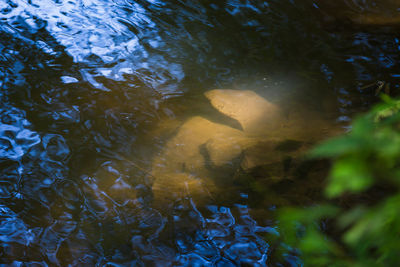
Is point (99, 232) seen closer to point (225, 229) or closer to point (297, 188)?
point (225, 229)

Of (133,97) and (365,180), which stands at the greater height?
(365,180)

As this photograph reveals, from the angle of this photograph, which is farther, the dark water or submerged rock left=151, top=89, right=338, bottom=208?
submerged rock left=151, top=89, right=338, bottom=208

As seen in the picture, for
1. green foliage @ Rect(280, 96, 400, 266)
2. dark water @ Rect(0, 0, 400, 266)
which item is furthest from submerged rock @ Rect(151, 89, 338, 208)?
green foliage @ Rect(280, 96, 400, 266)

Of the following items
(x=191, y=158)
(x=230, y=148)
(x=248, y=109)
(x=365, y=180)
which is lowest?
(x=191, y=158)

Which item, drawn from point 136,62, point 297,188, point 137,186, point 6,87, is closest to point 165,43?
point 136,62

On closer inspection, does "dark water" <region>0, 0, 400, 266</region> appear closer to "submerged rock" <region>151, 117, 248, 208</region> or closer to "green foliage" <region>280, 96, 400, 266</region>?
"submerged rock" <region>151, 117, 248, 208</region>

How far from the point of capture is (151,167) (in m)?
3.06

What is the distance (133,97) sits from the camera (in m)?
3.84

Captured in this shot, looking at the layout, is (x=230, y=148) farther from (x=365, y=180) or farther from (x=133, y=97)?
(x=365, y=180)

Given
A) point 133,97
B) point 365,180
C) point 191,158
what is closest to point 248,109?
point 191,158

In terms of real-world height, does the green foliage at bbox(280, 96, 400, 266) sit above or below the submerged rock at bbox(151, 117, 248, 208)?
above

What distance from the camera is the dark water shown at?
8.07ft

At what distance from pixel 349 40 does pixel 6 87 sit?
4.70 metres

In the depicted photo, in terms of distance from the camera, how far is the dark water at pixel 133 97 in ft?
8.07
